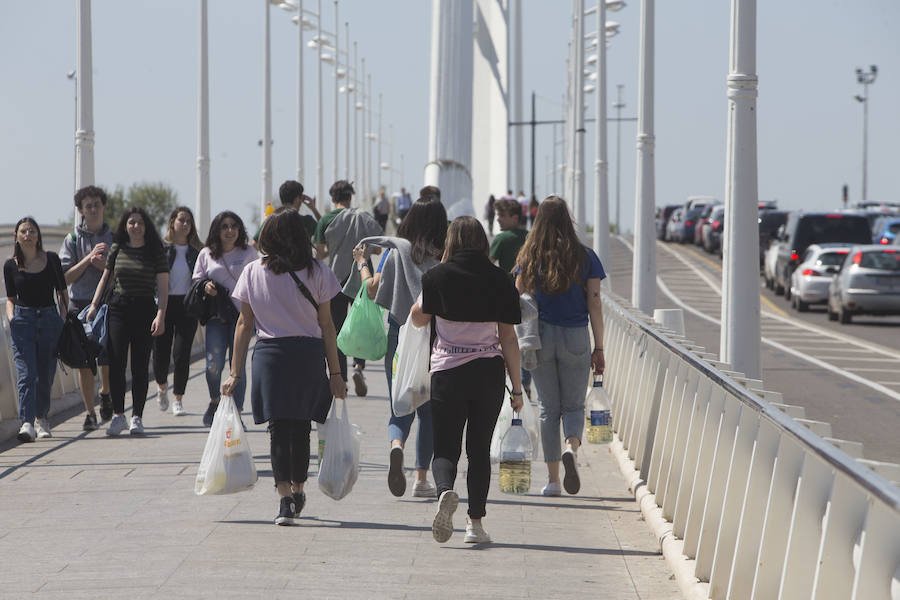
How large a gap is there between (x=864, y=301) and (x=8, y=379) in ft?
71.2

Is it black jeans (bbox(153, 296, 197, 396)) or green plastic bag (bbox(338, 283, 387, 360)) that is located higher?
green plastic bag (bbox(338, 283, 387, 360))

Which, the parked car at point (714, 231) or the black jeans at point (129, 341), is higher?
the black jeans at point (129, 341)

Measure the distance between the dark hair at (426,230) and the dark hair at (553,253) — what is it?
1.77ft

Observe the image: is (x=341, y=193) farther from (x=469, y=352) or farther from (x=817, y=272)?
(x=817, y=272)

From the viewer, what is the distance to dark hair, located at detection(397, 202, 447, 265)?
30.2 ft

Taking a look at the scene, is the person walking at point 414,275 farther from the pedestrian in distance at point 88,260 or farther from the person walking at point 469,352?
the pedestrian in distance at point 88,260

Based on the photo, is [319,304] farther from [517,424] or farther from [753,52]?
[753,52]

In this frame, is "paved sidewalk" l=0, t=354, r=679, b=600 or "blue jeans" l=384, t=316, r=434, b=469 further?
"blue jeans" l=384, t=316, r=434, b=469

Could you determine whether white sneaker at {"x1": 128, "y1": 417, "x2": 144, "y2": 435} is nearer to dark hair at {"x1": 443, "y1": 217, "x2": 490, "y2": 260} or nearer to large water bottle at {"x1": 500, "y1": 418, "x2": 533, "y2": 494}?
large water bottle at {"x1": 500, "y1": 418, "x2": 533, "y2": 494}

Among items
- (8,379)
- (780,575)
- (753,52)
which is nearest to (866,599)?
(780,575)

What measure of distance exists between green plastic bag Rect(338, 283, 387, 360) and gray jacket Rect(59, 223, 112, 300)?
3.13 meters

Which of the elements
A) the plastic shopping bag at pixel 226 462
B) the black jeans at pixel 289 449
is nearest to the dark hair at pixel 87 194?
the plastic shopping bag at pixel 226 462

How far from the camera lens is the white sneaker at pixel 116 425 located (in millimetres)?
12094

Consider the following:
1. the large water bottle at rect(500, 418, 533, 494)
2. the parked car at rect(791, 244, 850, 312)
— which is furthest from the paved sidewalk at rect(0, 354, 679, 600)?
the parked car at rect(791, 244, 850, 312)
